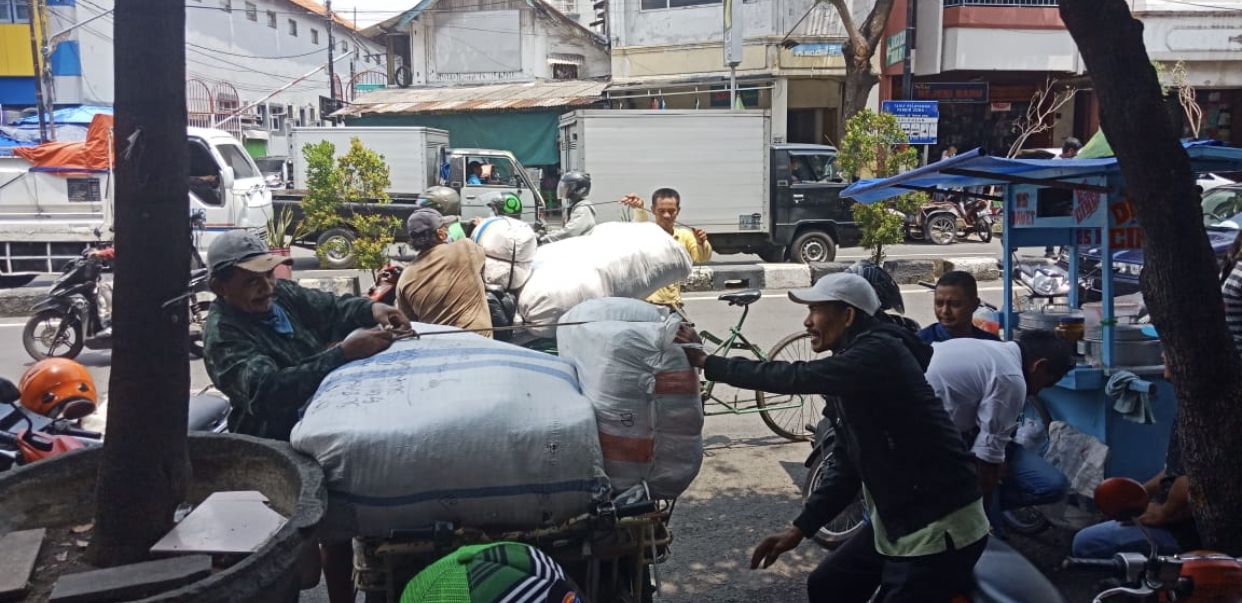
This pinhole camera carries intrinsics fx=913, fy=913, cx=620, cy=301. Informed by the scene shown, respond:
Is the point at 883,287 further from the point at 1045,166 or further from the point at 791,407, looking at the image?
the point at 791,407

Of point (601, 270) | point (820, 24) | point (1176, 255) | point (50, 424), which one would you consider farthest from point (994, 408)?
point (820, 24)

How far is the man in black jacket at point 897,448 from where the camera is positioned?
2.42 m

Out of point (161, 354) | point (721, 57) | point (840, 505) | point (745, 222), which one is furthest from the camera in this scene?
point (721, 57)

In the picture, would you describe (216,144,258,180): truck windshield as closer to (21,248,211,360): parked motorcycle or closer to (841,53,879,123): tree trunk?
(21,248,211,360): parked motorcycle

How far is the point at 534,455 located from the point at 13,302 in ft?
34.8

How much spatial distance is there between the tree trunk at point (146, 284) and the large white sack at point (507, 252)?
2.85 m

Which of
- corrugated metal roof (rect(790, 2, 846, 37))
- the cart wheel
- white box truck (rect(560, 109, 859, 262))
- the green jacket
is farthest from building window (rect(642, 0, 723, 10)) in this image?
the green jacket

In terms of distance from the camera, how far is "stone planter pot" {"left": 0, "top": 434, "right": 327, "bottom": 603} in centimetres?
189

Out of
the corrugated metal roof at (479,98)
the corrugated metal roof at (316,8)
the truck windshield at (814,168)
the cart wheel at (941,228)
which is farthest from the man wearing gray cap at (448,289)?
the corrugated metal roof at (316,8)

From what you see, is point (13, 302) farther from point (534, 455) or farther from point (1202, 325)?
point (1202, 325)

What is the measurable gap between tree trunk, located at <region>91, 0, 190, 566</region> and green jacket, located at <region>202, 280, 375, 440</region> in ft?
1.55

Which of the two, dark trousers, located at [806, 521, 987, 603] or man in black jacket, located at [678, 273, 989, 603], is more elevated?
man in black jacket, located at [678, 273, 989, 603]

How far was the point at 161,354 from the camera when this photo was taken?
7.11 feet

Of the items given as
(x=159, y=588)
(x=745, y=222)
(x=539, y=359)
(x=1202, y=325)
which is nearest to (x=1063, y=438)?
(x=1202, y=325)
